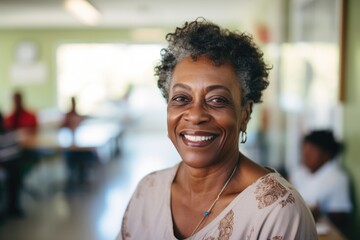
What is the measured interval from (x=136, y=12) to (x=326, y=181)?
20.6 feet

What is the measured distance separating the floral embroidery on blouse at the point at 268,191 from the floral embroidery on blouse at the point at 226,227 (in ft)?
0.31

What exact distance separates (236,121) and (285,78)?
3.59m

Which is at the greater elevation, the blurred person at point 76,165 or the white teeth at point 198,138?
the white teeth at point 198,138

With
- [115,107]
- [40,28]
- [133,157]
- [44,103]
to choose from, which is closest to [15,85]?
[44,103]

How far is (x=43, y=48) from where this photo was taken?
1049 centimetres

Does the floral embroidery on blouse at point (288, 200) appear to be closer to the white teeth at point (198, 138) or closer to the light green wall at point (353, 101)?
the white teeth at point (198, 138)

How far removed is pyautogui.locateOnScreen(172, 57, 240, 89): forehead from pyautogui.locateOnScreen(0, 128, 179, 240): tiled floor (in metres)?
2.85

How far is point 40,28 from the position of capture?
409 inches

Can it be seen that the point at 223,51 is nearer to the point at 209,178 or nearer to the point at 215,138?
the point at 215,138

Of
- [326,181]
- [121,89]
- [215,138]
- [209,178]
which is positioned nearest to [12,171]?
[326,181]

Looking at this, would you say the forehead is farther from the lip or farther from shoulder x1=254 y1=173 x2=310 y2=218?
shoulder x1=254 y1=173 x2=310 y2=218

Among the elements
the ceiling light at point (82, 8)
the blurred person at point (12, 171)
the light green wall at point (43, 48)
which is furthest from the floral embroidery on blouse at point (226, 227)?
the light green wall at point (43, 48)

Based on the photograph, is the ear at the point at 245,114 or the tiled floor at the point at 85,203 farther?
the tiled floor at the point at 85,203

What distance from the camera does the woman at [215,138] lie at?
1.13 m
